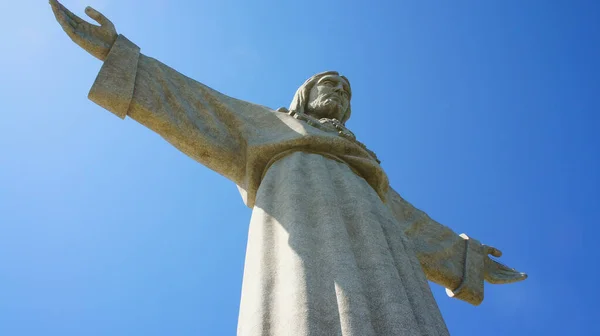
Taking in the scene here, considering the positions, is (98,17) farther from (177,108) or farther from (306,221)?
(306,221)

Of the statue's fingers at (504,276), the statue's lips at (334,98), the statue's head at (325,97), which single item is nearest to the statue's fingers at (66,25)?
the statue's head at (325,97)

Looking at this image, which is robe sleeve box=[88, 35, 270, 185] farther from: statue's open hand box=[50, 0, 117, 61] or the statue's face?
the statue's face

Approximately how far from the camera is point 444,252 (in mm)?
7371

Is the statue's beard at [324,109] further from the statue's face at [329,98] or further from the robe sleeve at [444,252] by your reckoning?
the robe sleeve at [444,252]

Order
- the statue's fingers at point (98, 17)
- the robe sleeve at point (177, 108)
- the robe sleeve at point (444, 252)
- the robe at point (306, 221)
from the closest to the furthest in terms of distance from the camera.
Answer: the robe at point (306, 221) → the robe sleeve at point (177, 108) → the statue's fingers at point (98, 17) → the robe sleeve at point (444, 252)

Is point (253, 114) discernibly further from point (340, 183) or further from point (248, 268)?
point (248, 268)

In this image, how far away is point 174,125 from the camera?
20.1 ft

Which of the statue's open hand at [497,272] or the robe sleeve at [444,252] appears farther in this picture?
the statue's open hand at [497,272]

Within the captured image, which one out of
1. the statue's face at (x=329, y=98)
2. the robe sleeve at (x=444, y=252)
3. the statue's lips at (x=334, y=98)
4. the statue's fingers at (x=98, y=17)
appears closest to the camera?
the statue's fingers at (x=98, y=17)

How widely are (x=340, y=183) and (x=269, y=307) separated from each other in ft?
6.38

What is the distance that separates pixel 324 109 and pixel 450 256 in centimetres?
232

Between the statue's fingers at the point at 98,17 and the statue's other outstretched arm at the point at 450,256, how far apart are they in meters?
3.58

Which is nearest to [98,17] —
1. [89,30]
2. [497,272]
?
[89,30]

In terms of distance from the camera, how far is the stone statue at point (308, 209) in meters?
3.53
